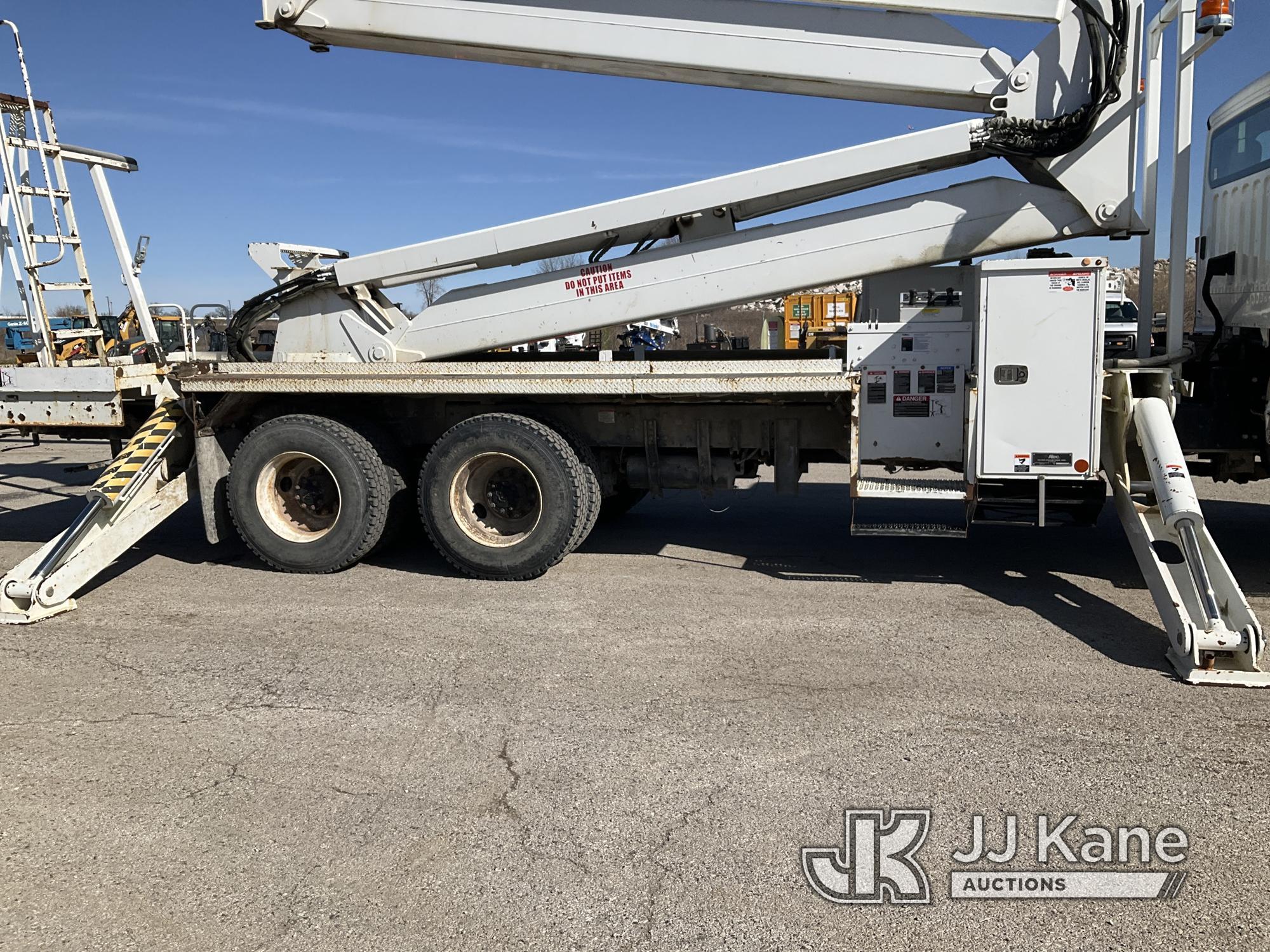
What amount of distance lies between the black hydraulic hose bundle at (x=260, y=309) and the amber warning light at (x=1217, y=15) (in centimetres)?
577

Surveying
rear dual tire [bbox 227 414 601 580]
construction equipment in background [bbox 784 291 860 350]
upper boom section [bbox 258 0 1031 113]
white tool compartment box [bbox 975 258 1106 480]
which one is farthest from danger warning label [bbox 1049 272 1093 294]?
rear dual tire [bbox 227 414 601 580]

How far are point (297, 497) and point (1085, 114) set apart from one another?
588 centimetres

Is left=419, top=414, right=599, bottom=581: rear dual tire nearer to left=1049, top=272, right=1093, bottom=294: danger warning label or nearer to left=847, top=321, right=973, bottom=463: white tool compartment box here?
left=847, top=321, right=973, bottom=463: white tool compartment box

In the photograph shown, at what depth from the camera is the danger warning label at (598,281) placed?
6605 mm

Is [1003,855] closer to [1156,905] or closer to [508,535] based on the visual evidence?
[1156,905]

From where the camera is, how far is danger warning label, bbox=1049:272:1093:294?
5.67 m

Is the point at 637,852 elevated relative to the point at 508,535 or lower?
lower

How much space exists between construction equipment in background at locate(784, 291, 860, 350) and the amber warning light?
8.38 ft

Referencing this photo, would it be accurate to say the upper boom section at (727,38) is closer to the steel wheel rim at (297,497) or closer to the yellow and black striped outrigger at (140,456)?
the yellow and black striped outrigger at (140,456)

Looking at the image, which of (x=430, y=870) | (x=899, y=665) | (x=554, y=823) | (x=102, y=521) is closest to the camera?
(x=430, y=870)

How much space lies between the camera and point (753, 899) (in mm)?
2900

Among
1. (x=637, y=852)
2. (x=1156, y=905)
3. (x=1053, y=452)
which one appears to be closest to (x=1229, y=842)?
(x=1156, y=905)

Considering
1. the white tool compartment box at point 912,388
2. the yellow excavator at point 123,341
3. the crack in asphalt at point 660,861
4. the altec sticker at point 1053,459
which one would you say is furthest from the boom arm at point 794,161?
the crack in asphalt at point 660,861

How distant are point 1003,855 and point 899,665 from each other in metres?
1.77
